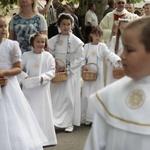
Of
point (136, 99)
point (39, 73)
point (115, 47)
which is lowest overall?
point (39, 73)

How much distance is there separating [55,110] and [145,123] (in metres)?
4.52

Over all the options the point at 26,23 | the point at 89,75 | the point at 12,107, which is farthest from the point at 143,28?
the point at 89,75

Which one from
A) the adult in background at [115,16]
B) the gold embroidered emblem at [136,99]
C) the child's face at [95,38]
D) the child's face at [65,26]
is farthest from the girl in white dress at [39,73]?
the gold embroidered emblem at [136,99]

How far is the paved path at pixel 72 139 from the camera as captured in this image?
219 inches

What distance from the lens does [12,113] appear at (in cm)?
443

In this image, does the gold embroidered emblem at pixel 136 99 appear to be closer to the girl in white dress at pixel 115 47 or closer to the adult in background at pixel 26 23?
the adult in background at pixel 26 23

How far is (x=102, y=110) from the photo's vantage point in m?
2.15

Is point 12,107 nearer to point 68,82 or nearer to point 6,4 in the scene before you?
point 68,82

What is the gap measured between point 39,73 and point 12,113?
1088 millimetres

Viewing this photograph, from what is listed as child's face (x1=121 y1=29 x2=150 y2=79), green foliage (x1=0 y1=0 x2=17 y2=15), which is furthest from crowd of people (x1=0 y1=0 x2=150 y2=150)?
green foliage (x1=0 y1=0 x2=17 y2=15)

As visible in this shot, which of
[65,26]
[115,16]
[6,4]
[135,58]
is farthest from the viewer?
[6,4]

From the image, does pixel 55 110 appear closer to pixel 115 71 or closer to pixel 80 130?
pixel 80 130

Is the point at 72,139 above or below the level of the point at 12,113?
below

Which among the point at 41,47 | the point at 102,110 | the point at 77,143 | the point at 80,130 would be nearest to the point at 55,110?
the point at 80,130
